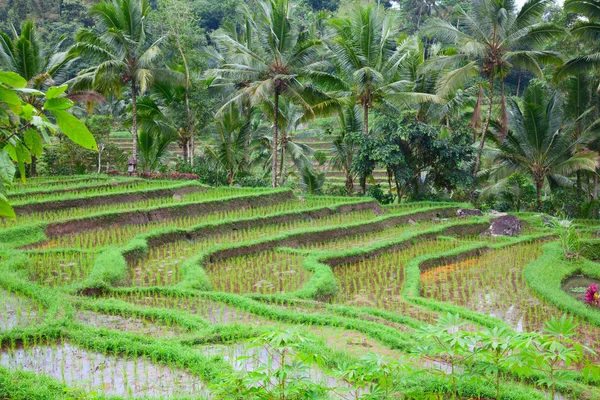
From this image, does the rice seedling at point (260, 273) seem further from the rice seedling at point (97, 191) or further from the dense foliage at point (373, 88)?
the dense foliage at point (373, 88)

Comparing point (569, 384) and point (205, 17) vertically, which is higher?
point (205, 17)

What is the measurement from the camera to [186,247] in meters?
12.2

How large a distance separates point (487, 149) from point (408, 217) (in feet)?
16.4

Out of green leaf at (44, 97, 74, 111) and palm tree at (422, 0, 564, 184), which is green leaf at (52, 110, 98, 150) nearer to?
green leaf at (44, 97, 74, 111)

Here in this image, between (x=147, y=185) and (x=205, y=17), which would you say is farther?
(x=205, y=17)

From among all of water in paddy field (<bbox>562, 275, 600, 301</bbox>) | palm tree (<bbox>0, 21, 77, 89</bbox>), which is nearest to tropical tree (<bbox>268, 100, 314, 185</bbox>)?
palm tree (<bbox>0, 21, 77, 89</bbox>)

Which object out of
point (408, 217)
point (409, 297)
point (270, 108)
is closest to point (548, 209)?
point (408, 217)

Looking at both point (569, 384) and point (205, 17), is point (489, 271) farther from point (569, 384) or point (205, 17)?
point (205, 17)

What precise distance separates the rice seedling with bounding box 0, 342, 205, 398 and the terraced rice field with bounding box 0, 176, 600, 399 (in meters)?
0.02

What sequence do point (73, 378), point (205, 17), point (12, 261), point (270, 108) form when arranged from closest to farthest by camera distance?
point (73, 378) → point (12, 261) → point (270, 108) → point (205, 17)

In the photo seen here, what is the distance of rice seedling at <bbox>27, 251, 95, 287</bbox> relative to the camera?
917cm

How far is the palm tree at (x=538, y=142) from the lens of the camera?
61.7 ft

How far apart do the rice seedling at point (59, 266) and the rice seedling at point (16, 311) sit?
1121 millimetres

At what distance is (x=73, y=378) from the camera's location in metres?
5.43
